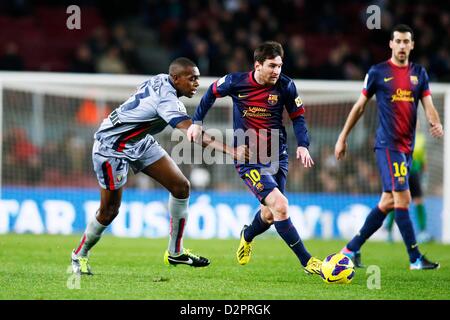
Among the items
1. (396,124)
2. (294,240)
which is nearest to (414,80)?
(396,124)

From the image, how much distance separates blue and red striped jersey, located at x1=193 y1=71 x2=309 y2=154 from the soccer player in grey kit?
0.96 feet

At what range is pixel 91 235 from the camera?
24.4 ft

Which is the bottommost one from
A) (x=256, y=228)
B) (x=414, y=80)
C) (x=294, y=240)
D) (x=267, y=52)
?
(x=256, y=228)

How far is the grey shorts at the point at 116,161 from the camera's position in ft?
23.9

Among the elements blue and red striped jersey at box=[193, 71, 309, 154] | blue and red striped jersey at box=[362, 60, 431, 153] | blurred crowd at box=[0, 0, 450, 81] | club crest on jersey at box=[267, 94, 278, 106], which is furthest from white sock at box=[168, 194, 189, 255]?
blurred crowd at box=[0, 0, 450, 81]

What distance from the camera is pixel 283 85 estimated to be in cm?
737

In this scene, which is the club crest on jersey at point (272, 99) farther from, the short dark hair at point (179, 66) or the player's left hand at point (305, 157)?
the short dark hair at point (179, 66)

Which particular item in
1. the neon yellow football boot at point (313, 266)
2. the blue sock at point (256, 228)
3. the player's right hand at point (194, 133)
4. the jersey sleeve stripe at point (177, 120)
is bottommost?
the neon yellow football boot at point (313, 266)

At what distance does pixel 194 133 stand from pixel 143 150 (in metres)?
0.97

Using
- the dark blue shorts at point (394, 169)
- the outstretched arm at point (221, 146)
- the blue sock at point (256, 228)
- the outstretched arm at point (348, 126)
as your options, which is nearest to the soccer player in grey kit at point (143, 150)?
the outstretched arm at point (221, 146)

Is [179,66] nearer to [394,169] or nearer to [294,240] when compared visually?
[294,240]

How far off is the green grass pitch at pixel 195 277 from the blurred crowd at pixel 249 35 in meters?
6.68

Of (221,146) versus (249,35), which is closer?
(221,146)
